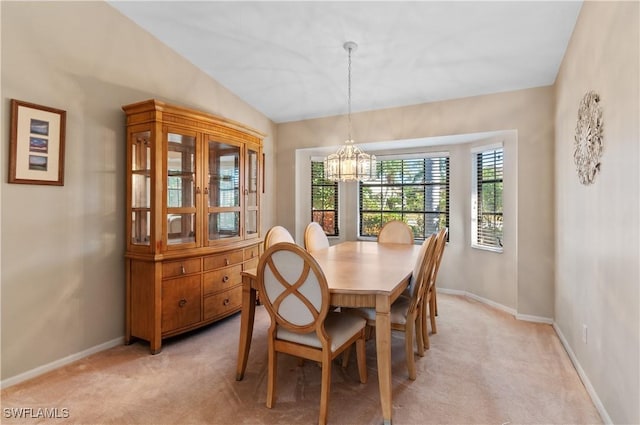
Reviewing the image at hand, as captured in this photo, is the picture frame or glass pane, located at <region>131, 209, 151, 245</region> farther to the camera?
glass pane, located at <region>131, 209, 151, 245</region>

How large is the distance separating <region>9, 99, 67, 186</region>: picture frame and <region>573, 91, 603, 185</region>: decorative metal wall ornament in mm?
3659

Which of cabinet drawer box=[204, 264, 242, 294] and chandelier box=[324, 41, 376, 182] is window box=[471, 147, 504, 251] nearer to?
chandelier box=[324, 41, 376, 182]

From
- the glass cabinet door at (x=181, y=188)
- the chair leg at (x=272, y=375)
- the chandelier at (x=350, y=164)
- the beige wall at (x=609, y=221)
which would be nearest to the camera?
the beige wall at (x=609, y=221)

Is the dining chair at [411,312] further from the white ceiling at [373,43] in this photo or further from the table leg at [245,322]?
the white ceiling at [373,43]

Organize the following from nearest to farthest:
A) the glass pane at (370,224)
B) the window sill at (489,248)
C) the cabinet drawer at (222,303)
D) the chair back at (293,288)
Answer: the chair back at (293,288) → the cabinet drawer at (222,303) → the window sill at (489,248) → the glass pane at (370,224)

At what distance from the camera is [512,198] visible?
375 centimetres

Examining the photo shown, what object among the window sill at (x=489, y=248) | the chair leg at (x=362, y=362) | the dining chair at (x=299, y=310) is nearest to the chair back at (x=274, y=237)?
the dining chair at (x=299, y=310)

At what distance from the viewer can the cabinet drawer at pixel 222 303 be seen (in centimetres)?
313

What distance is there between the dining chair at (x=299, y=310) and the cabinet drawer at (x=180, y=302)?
1.31 metres

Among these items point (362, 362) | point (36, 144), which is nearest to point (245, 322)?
point (362, 362)

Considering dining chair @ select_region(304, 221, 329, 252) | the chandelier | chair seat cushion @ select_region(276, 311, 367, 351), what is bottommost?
chair seat cushion @ select_region(276, 311, 367, 351)

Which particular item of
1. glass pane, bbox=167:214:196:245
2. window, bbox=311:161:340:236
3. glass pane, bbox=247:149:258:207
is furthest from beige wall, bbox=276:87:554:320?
glass pane, bbox=167:214:196:245

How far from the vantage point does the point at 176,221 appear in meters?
2.94

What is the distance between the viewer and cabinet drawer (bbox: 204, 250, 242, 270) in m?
3.13
